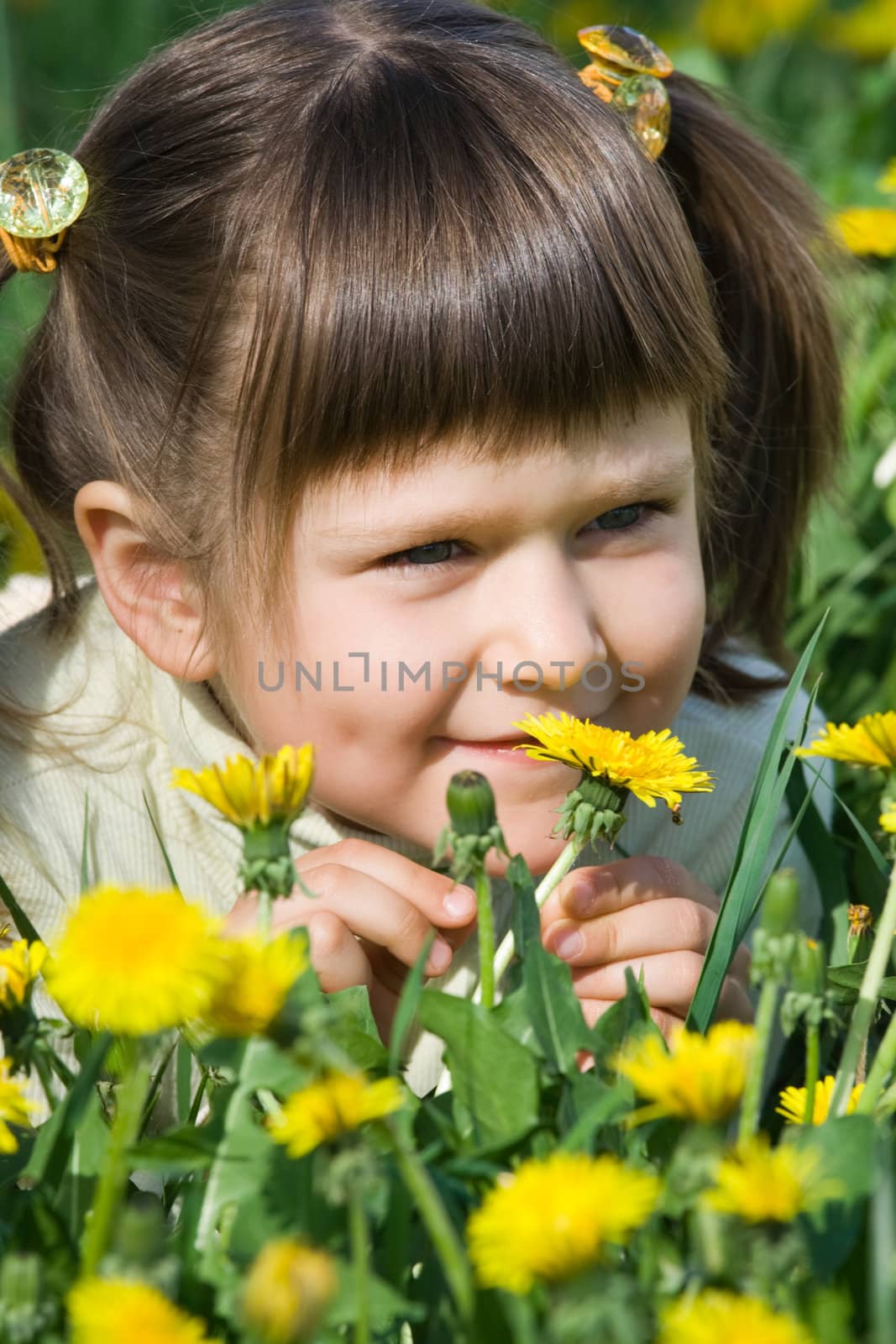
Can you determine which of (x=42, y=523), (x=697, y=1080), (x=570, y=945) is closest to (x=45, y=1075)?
(x=697, y=1080)

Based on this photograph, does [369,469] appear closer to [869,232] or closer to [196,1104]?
[196,1104]

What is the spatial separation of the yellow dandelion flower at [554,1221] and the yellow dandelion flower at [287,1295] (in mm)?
50

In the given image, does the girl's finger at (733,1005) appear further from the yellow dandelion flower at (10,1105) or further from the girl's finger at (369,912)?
the yellow dandelion flower at (10,1105)

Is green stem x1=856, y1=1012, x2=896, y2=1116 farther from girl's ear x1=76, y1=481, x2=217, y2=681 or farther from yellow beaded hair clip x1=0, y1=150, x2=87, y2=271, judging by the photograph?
yellow beaded hair clip x1=0, y1=150, x2=87, y2=271

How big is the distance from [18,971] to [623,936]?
475 mm

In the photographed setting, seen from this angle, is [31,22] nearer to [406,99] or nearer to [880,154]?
[880,154]

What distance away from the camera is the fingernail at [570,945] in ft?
3.10

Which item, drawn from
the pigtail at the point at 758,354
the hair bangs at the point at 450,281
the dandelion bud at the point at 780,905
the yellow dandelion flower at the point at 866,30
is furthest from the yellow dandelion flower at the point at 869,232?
the yellow dandelion flower at the point at 866,30

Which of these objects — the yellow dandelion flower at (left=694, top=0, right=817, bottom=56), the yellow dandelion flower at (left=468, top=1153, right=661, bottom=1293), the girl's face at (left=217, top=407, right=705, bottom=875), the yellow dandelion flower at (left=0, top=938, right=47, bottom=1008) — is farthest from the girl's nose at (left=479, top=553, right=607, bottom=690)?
the yellow dandelion flower at (left=694, top=0, right=817, bottom=56)

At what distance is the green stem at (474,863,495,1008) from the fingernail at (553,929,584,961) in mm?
279

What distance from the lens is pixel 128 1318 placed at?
41 centimetres

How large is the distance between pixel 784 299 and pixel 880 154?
1.42 m

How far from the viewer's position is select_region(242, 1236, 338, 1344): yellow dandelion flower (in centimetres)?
39

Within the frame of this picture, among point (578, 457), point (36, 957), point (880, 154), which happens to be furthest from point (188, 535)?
point (880, 154)
